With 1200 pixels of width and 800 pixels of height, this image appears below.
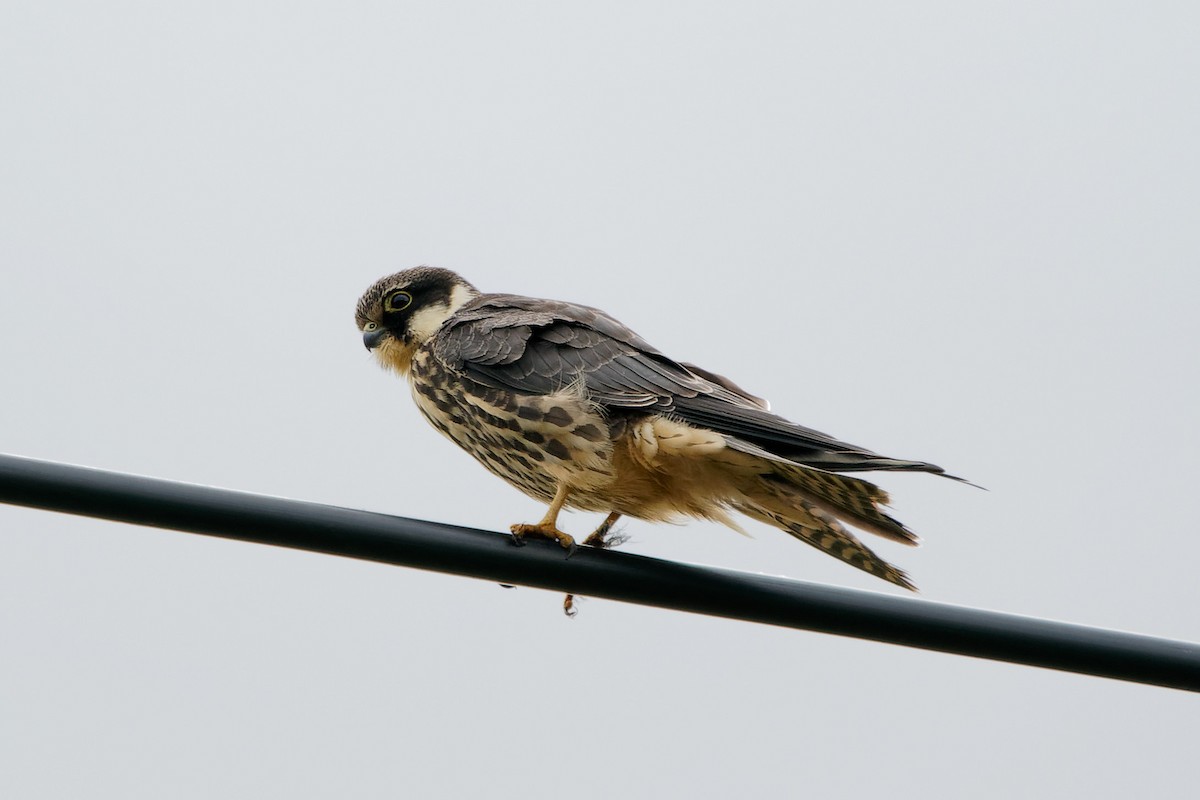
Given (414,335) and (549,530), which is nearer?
(549,530)

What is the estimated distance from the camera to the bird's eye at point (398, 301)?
430 cm

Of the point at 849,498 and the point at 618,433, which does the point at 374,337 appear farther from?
the point at 849,498

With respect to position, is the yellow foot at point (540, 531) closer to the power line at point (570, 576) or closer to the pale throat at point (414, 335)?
the power line at point (570, 576)

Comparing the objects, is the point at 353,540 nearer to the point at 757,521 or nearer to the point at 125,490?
the point at 125,490

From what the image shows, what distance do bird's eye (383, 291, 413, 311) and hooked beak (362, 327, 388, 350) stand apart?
0.25 ft

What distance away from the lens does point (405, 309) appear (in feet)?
14.0

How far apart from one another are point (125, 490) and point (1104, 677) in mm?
1735

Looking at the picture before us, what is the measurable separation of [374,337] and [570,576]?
1.97m

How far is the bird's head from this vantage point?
422 centimetres

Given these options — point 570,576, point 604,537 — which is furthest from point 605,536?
point 570,576

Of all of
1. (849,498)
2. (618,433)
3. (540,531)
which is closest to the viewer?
(849,498)

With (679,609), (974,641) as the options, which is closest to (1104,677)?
(974,641)

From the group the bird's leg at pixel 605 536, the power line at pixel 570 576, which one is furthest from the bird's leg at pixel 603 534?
the power line at pixel 570 576

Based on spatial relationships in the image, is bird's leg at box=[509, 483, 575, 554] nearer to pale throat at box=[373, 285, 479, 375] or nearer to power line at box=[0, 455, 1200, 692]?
power line at box=[0, 455, 1200, 692]
